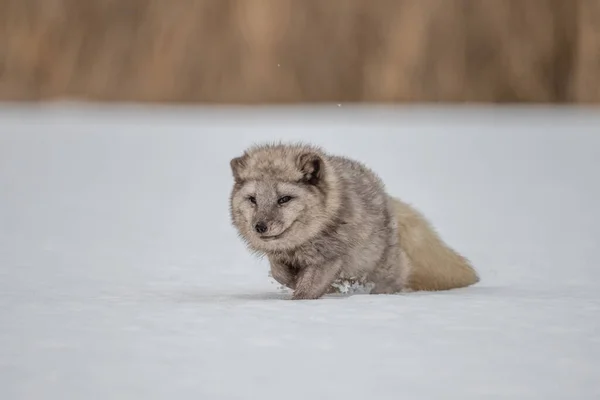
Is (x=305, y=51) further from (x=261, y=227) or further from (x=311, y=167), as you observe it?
(x=261, y=227)

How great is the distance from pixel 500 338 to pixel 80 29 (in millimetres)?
8504

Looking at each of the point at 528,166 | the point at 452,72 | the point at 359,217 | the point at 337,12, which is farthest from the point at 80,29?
the point at 359,217

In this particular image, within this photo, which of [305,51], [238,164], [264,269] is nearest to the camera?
[238,164]

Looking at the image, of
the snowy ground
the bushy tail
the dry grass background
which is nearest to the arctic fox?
the bushy tail

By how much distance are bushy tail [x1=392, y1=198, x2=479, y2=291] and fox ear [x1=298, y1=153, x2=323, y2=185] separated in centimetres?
76

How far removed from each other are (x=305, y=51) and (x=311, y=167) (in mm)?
6482

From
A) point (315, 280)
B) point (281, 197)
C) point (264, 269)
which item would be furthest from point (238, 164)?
point (264, 269)

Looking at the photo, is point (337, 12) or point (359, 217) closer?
point (359, 217)

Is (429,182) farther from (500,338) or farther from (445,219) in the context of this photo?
(500,338)

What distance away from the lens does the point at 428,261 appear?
17.0 ft

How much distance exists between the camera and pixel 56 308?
157 inches

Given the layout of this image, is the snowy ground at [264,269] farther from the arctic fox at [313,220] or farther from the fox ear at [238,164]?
the fox ear at [238,164]

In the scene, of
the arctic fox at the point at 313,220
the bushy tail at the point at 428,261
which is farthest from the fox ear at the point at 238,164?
the bushy tail at the point at 428,261

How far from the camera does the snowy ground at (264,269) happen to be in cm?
295
